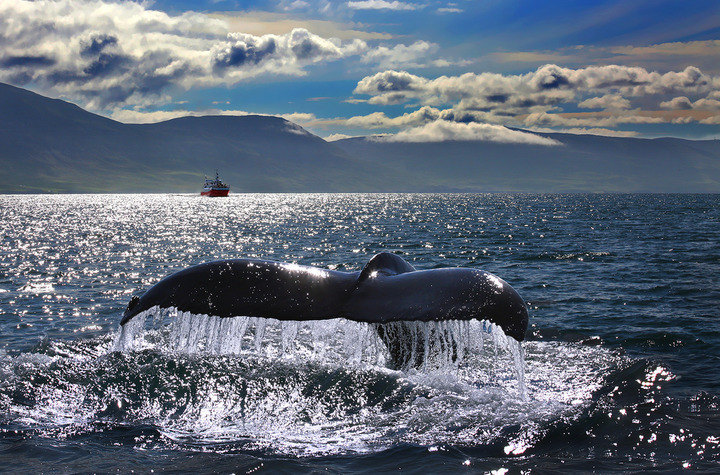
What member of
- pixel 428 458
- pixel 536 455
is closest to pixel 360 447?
pixel 428 458

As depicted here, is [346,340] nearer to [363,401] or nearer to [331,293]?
[363,401]

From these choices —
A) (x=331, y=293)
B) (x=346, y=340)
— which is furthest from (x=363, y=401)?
(x=331, y=293)

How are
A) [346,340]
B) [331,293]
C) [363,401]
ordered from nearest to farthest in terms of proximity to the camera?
1. [331,293]
2. [363,401]
3. [346,340]

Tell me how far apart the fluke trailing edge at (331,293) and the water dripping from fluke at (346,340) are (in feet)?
0.37

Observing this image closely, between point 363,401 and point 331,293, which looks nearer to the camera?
point 331,293

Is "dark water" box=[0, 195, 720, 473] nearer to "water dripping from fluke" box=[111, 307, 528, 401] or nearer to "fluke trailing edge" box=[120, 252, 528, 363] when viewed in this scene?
"water dripping from fluke" box=[111, 307, 528, 401]

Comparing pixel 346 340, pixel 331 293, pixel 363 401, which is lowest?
pixel 363 401

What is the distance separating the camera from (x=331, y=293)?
225 inches

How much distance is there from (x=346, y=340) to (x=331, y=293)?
3.28m

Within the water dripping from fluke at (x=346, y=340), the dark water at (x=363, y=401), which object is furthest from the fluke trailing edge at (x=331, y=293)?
the dark water at (x=363, y=401)

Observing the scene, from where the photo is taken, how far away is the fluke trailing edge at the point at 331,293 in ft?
16.8

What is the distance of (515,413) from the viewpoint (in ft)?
26.5

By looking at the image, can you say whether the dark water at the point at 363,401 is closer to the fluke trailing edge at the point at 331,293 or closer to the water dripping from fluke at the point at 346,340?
the water dripping from fluke at the point at 346,340

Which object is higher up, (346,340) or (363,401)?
(346,340)
